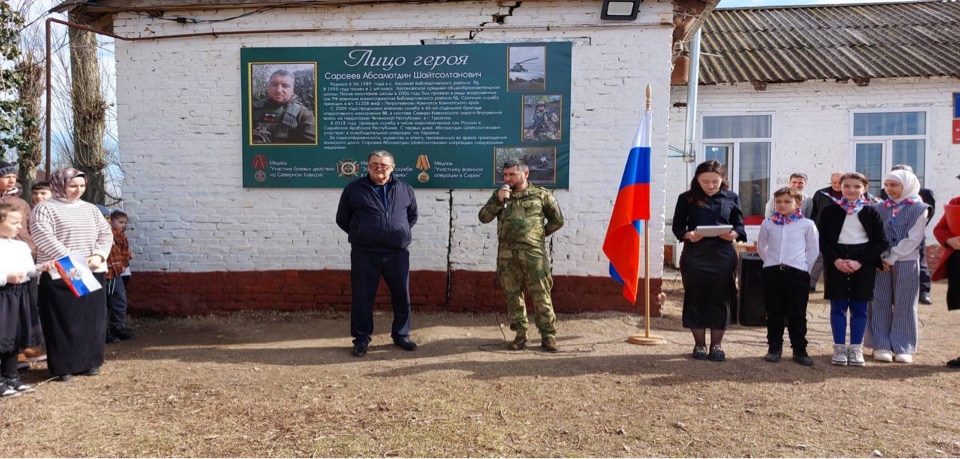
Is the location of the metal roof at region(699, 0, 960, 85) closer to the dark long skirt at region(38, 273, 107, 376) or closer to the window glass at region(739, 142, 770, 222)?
the window glass at region(739, 142, 770, 222)

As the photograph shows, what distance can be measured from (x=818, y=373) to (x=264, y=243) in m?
5.34

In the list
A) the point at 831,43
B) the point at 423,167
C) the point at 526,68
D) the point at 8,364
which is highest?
the point at 831,43

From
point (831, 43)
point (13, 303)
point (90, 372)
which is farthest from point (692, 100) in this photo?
point (13, 303)

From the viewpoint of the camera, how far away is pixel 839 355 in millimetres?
4992

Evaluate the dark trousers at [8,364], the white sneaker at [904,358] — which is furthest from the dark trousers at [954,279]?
the dark trousers at [8,364]

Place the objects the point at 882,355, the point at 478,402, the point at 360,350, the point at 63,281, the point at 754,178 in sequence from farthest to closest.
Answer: the point at 754,178, the point at 360,350, the point at 882,355, the point at 63,281, the point at 478,402

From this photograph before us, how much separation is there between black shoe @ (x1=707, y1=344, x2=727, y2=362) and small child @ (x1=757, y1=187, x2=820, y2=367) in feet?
1.18

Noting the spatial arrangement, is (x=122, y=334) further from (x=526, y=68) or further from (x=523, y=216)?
(x=526, y=68)

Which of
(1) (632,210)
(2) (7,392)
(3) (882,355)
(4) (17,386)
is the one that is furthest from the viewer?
(1) (632,210)

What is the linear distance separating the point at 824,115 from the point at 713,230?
21.4 ft

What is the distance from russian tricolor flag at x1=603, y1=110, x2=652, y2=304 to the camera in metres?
5.61

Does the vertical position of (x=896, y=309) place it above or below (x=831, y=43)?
below

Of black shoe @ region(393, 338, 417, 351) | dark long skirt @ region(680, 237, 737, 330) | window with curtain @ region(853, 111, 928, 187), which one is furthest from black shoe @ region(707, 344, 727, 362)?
window with curtain @ region(853, 111, 928, 187)

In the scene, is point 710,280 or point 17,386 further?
point 710,280
